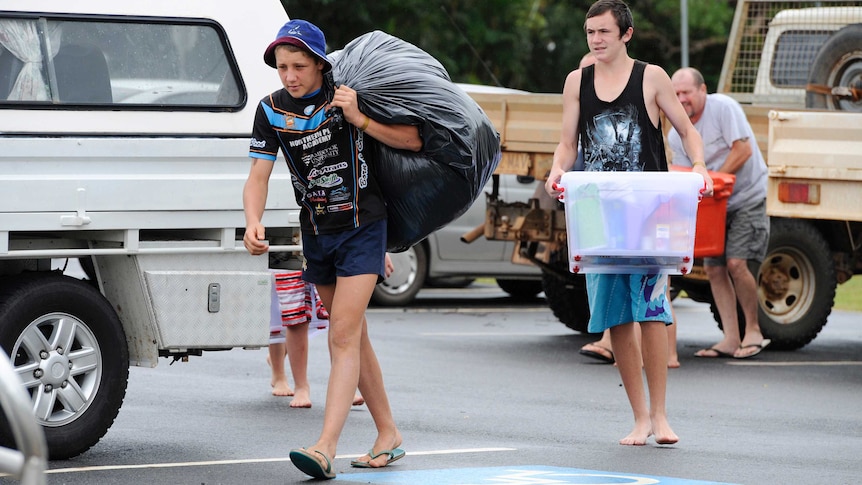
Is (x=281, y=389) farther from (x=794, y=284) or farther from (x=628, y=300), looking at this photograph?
(x=794, y=284)

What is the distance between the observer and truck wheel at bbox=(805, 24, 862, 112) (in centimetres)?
1202

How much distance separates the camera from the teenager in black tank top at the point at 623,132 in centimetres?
688

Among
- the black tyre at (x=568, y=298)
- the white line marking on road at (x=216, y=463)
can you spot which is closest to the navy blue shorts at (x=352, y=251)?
the white line marking on road at (x=216, y=463)

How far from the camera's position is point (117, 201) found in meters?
6.37

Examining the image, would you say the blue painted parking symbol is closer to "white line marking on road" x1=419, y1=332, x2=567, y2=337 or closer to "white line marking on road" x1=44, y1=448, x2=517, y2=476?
"white line marking on road" x1=44, y1=448, x2=517, y2=476

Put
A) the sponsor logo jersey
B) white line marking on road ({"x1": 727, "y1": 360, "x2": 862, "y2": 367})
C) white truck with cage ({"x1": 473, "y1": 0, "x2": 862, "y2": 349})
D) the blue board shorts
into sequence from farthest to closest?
white line marking on road ({"x1": 727, "y1": 360, "x2": 862, "y2": 367}) → white truck with cage ({"x1": 473, "y1": 0, "x2": 862, "y2": 349}) → the blue board shorts → the sponsor logo jersey

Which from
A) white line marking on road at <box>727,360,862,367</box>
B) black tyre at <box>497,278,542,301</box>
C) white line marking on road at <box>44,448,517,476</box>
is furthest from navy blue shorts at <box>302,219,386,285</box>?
black tyre at <box>497,278,542,301</box>

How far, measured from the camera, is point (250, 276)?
21.9ft

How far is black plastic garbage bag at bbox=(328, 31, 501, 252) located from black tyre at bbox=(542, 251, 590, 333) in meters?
5.76

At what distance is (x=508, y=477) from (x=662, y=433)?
3.72 feet

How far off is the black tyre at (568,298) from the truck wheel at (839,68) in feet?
7.79

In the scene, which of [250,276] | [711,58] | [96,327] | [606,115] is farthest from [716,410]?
[711,58]

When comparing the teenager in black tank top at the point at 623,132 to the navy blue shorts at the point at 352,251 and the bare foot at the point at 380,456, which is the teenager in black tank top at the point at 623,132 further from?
the bare foot at the point at 380,456

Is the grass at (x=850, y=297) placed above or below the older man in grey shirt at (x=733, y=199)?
below
